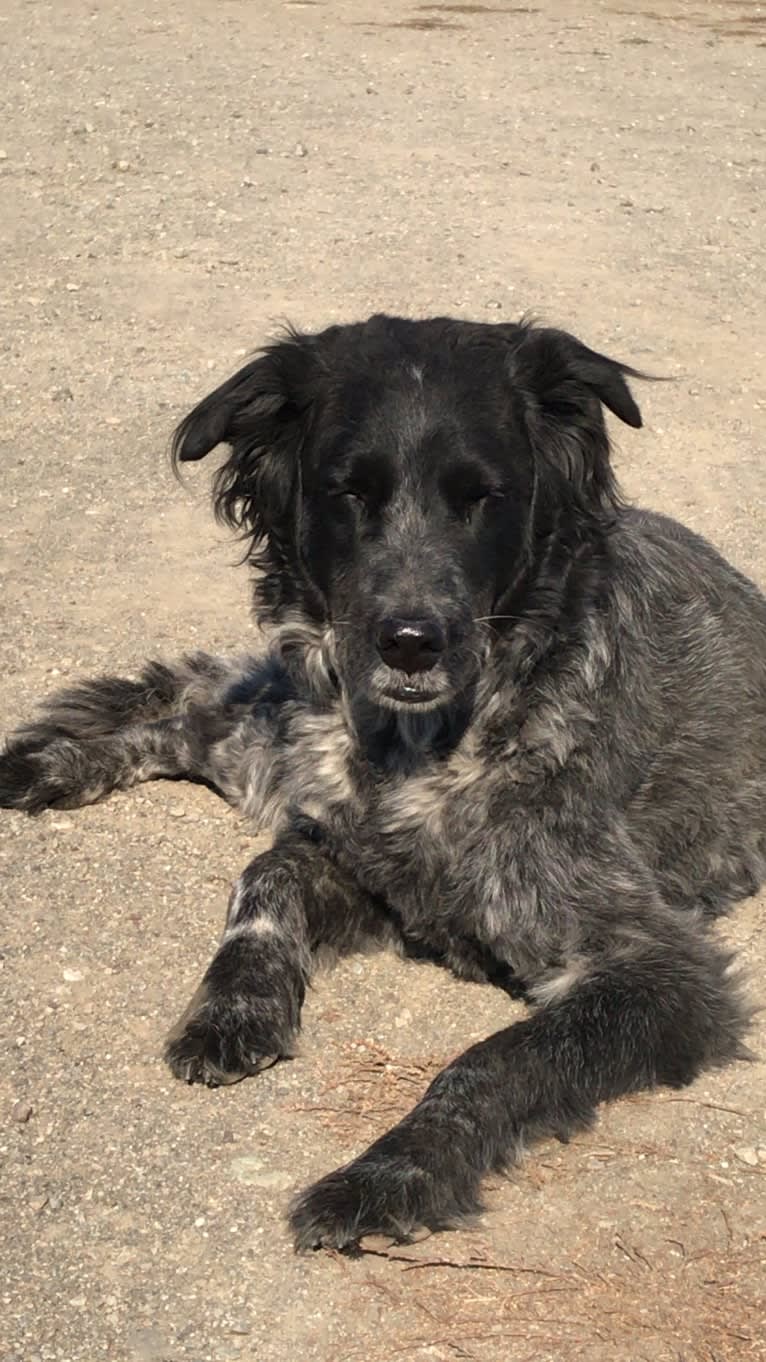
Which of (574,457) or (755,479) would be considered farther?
(755,479)

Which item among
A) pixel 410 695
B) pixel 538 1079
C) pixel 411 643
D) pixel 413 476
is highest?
pixel 413 476

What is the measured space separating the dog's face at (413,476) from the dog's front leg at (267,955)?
2.00ft

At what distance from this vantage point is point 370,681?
5.61m

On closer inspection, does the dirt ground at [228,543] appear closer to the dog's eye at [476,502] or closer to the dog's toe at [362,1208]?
the dog's toe at [362,1208]

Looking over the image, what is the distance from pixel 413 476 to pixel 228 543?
3319mm

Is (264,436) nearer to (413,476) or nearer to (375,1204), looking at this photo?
(413,476)

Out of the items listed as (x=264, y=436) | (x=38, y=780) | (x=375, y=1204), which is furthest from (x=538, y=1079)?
(x=38, y=780)

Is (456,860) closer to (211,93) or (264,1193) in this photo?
(264,1193)

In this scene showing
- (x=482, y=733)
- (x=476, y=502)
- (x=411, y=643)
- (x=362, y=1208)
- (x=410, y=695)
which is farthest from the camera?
(x=482, y=733)

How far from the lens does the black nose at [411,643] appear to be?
539 cm

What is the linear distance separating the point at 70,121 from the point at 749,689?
9360 millimetres

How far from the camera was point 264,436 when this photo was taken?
603cm

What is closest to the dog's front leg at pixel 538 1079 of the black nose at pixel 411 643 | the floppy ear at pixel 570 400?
the black nose at pixel 411 643

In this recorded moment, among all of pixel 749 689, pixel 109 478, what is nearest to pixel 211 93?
pixel 109 478
